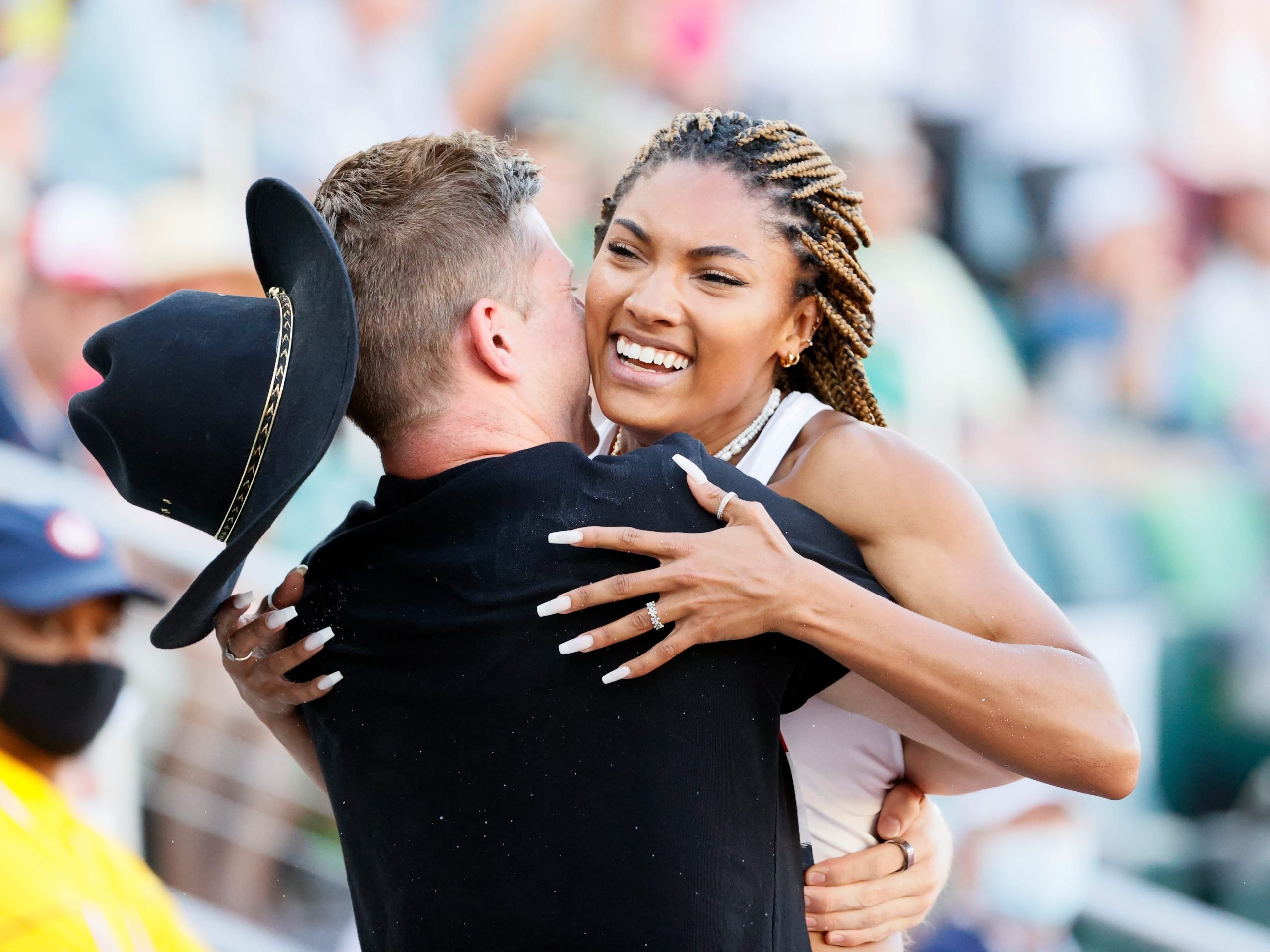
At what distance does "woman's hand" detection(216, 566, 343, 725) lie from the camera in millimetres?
1956

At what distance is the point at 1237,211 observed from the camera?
24.1ft

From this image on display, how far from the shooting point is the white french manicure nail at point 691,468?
180 cm

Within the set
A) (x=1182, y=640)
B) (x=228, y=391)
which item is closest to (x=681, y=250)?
(x=228, y=391)

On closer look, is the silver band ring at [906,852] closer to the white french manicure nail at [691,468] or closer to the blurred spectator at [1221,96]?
the white french manicure nail at [691,468]

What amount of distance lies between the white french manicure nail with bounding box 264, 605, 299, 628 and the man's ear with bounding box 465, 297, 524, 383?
1.55 ft

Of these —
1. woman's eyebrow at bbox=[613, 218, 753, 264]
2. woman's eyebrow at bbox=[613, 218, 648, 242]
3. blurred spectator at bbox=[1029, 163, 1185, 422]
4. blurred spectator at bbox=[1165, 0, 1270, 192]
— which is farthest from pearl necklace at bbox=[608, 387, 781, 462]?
blurred spectator at bbox=[1165, 0, 1270, 192]

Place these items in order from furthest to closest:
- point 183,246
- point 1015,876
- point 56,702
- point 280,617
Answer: point 183,246 < point 1015,876 < point 56,702 < point 280,617

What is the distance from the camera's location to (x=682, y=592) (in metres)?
1.74

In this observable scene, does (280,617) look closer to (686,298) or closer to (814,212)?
(686,298)

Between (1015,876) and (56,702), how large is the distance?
168 inches

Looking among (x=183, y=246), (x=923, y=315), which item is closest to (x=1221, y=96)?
(x=923, y=315)

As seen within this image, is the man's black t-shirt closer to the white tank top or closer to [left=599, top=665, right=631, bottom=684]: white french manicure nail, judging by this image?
[left=599, top=665, right=631, bottom=684]: white french manicure nail

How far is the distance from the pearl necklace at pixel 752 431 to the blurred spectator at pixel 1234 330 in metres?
5.34

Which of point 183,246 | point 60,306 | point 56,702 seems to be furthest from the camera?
point 183,246
